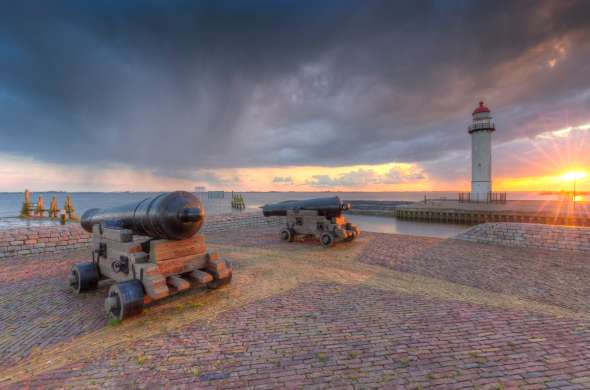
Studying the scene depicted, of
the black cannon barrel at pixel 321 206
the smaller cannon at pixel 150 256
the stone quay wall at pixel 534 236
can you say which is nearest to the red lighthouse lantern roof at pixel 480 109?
the stone quay wall at pixel 534 236

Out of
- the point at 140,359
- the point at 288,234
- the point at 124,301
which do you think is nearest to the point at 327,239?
the point at 288,234

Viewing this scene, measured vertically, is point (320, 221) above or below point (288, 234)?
above

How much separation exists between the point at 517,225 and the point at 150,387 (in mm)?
11848

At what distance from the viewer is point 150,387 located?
8.39 ft

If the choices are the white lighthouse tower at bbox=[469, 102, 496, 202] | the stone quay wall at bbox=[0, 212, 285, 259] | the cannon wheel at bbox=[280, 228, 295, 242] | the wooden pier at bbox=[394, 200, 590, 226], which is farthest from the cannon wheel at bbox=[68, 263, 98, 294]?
the white lighthouse tower at bbox=[469, 102, 496, 202]

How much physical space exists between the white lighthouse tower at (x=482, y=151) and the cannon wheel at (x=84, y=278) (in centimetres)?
3785

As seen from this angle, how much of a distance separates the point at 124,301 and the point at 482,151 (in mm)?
37907

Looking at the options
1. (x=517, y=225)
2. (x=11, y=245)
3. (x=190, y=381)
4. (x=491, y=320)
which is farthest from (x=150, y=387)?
(x=517, y=225)

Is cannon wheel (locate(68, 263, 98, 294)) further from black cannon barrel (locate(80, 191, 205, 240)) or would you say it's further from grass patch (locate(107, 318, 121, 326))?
grass patch (locate(107, 318, 121, 326))

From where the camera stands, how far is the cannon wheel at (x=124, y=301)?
158 inches

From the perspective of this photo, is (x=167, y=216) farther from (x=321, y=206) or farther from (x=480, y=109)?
(x=480, y=109)

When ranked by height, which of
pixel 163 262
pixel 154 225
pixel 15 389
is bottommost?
pixel 15 389

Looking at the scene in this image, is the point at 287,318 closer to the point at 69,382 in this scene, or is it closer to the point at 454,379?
the point at 454,379

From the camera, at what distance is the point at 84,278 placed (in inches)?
209
